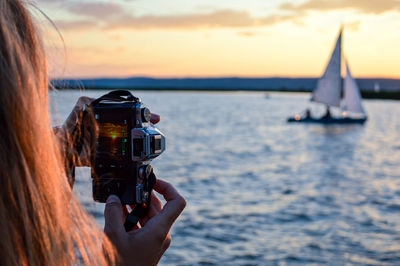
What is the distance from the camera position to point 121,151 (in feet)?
5.53

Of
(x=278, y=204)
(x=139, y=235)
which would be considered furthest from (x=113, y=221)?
(x=278, y=204)

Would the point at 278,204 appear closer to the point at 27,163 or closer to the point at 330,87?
the point at 27,163

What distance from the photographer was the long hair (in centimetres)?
88

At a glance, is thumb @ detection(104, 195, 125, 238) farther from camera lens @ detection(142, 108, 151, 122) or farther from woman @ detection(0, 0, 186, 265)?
camera lens @ detection(142, 108, 151, 122)

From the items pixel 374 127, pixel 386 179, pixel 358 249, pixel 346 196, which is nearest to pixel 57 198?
pixel 358 249

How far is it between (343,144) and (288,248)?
2853cm

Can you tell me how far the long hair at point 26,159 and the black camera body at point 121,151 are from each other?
0.64 metres

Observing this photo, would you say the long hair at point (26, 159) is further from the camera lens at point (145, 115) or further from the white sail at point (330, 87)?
the white sail at point (330, 87)

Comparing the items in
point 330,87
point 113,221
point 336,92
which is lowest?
point 336,92

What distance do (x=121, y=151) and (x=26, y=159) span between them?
0.79 m

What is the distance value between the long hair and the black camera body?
64 centimetres

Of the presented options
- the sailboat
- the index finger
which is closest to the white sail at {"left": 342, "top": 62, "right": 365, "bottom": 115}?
the sailboat

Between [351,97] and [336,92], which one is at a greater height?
[336,92]

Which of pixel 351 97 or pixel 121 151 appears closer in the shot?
pixel 121 151
